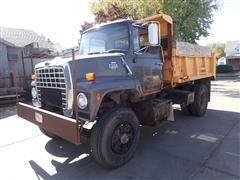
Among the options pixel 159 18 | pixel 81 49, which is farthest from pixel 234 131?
pixel 81 49

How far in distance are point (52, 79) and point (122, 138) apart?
1.61m

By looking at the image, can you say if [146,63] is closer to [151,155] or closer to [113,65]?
[113,65]

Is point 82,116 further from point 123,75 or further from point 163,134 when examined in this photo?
point 163,134

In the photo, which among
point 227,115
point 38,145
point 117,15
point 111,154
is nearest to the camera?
point 111,154

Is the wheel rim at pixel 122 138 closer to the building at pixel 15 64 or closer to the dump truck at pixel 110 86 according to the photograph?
the dump truck at pixel 110 86

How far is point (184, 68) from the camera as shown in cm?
622

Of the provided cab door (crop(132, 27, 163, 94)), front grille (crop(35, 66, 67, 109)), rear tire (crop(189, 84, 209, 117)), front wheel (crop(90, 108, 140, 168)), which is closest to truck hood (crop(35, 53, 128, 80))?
front grille (crop(35, 66, 67, 109))

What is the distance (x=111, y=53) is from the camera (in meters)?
4.42

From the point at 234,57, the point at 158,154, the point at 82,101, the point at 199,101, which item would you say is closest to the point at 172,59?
the point at 199,101

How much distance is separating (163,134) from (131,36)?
2.52 m

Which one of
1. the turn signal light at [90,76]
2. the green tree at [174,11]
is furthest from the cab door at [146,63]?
the green tree at [174,11]

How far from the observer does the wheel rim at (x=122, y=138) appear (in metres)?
4.08

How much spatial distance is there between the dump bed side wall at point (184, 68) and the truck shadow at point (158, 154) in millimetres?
1258

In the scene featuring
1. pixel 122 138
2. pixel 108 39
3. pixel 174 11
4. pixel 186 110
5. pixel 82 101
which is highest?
pixel 174 11
